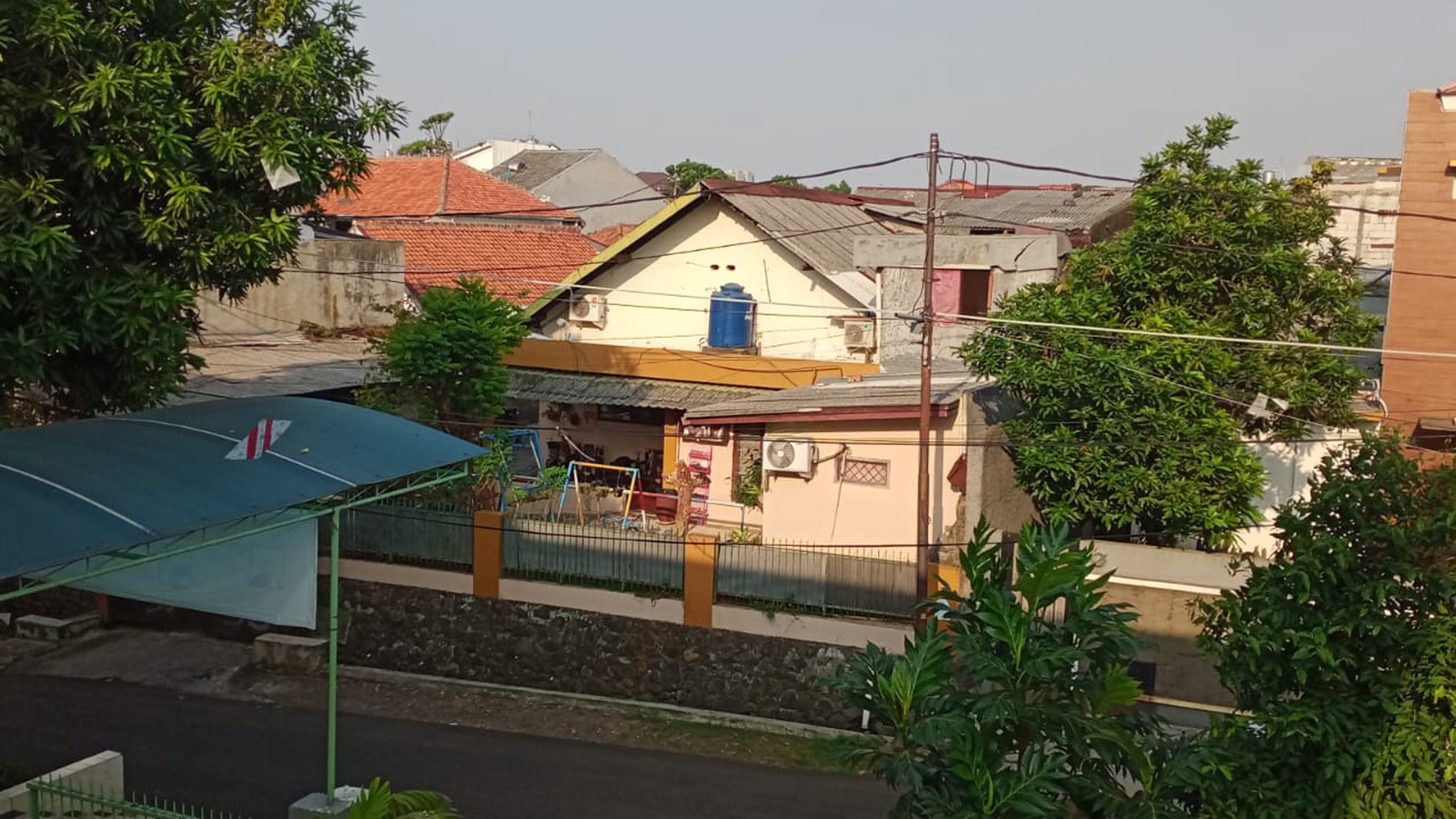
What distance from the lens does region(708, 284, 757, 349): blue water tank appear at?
25.4 metres

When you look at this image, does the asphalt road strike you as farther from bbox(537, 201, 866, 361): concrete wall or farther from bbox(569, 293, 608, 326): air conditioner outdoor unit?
bbox(569, 293, 608, 326): air conditioner outdoor unit

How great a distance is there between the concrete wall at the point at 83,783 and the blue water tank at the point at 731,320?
54.1 feet

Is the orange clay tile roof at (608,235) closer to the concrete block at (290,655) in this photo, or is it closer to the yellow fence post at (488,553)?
the yellow fence post at (488,553)

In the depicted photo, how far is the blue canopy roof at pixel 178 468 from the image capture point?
336 inches

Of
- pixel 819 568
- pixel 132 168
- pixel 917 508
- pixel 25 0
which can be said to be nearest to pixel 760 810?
pixel 819 568

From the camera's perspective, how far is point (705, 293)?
26.4 metres

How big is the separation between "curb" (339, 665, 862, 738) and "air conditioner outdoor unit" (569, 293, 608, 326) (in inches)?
437

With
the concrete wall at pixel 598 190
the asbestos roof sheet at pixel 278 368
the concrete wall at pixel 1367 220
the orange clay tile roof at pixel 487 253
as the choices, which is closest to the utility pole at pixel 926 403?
the asbestos roof sheet at pixel 278 368

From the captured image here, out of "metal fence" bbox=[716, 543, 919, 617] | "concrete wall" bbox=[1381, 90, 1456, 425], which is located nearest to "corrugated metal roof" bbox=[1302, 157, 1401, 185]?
"concrete wall" bbox=[1381, 90, 1456, 425]

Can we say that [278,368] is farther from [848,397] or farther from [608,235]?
[608,235]

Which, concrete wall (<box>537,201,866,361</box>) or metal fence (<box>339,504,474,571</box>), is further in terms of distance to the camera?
concrete wall (<box>537,201,866,361</box>)

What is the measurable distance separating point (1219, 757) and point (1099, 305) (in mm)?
12662

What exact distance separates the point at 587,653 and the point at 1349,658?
12.1 m

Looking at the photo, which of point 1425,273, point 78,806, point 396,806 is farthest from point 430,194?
point 396,806
